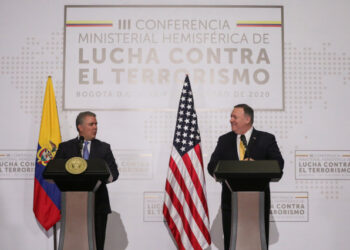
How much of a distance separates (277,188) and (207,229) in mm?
1057

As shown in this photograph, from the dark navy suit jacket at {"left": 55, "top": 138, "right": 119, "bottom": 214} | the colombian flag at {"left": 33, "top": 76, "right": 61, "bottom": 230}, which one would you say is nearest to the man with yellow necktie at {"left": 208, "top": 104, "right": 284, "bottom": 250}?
the dark navy suit jacket at {"left": 55, "top": 138, "right": 119, "bottom": 214}

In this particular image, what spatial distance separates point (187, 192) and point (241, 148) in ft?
3.14

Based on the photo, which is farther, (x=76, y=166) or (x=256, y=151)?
(x=256, y=151)

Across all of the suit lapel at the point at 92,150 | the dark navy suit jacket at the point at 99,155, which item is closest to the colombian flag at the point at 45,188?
the dark navy suit jacket at the point at 99,155

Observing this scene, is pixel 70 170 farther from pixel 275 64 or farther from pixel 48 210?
pixel 275 64

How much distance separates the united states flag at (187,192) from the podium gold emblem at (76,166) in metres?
1.61

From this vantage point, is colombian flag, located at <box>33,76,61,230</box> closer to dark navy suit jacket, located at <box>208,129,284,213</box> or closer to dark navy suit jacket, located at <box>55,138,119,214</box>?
dark navy suit jacket, located at <box>55,138,119,214</box>

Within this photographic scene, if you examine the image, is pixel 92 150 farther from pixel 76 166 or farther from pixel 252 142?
pixel 252 142

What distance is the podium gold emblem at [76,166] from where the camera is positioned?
3.41m

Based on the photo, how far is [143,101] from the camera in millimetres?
5383

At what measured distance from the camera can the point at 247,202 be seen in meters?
3.49

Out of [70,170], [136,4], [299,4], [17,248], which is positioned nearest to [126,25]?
[136,4]

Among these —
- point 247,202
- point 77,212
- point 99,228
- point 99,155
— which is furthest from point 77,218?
point 247,202

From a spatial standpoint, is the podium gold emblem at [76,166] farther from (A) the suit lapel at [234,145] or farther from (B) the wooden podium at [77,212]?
(A) the suit lapel at [234,145]
